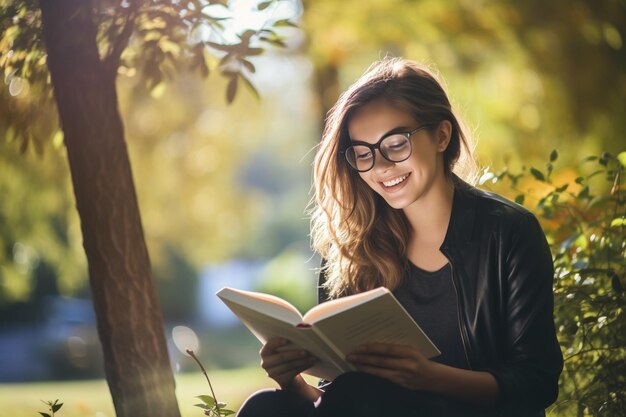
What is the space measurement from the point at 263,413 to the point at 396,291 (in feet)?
2.17

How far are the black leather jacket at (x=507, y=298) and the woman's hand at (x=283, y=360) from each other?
51 centimetres

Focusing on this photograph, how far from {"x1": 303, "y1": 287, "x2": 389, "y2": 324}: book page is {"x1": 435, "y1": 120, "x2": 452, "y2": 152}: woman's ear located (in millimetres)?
796

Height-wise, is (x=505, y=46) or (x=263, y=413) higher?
(x=505, y=46)

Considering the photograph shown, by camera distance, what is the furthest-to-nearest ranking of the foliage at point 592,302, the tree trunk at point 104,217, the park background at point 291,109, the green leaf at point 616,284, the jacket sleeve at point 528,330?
the park background at point 291,109, the tree trunk at point 104,217, the foliage at point 592,302, the green leaf at point 616,284, the jacket sleeve at point 528,330

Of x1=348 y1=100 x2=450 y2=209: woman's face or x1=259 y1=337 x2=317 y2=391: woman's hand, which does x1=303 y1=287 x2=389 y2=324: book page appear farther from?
x1=348 y1=100 x2=450 y2=209: woman's face

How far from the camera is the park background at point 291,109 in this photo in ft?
12.5

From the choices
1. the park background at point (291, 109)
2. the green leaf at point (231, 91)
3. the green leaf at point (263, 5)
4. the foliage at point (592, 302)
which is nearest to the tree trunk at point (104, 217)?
the park background at point (291, 109)

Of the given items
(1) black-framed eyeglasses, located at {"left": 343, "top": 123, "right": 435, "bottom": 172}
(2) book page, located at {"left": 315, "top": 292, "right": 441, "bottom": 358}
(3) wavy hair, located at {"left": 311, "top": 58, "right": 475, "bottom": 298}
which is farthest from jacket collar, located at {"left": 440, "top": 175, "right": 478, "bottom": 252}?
(2) book page, located at {"left": 315, "top": 292, "right": 441, "bottom": 358}

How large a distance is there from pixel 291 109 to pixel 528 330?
12.6 m

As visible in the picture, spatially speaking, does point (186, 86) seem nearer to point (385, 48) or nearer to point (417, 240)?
point (385, 48)

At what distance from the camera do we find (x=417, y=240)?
293cm

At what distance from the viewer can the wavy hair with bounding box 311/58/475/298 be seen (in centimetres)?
282

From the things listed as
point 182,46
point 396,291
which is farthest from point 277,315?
point 182,46

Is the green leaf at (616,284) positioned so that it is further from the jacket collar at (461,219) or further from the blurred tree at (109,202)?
the blurred tree at (109,202)
